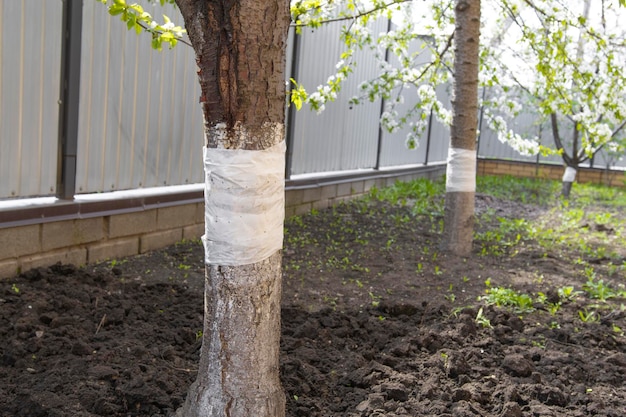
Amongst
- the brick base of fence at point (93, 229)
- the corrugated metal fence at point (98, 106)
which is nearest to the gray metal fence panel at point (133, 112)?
the corrugated metal fence at point (98, 106)

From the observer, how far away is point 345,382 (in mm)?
3348

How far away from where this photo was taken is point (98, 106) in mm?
5277

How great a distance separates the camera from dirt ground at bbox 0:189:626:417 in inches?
121

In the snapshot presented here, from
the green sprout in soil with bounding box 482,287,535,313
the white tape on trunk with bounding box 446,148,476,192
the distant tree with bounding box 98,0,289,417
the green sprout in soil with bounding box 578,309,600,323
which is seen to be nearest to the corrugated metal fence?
the white tape on trunk with bounding box 446,148,476,192

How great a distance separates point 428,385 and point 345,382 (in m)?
0.41

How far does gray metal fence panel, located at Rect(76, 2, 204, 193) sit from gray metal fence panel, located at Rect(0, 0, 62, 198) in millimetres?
275

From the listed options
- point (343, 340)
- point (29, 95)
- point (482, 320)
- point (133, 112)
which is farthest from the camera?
Result: point (133, 112)

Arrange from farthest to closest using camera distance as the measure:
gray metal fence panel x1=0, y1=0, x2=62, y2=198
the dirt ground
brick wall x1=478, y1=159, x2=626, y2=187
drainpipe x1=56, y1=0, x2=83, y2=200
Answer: brick wall x1=478, y1=159, x2=626, y2=187 → drainpipe x1=56, y1=0, x2=83, y2=200 → gray metal fence panel x1=0, y1=0, x2=62, y2=198 → the dirt ground

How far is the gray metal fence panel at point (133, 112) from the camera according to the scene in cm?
520

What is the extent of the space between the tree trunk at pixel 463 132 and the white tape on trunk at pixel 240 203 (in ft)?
13.6

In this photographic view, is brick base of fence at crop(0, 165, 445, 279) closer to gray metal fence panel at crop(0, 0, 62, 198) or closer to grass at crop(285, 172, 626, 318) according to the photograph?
gray metal fence panel at crop(0, 0, 62, 198)

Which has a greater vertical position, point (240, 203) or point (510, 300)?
point (240, 203)

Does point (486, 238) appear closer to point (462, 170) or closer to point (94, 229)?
point (462, 170)

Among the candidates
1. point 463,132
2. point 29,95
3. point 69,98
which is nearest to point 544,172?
point 463,132
